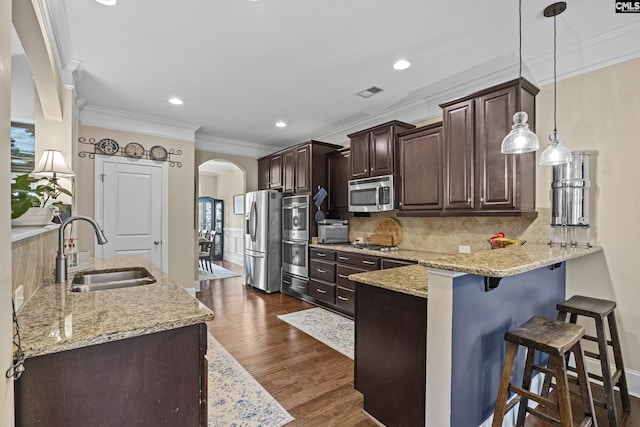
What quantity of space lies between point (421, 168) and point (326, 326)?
7.08 ft

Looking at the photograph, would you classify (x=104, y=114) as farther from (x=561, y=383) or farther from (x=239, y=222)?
(x=561, y=383)

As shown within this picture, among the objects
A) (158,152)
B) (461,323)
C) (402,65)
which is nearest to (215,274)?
(158,152)

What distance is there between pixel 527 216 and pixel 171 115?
461 cm

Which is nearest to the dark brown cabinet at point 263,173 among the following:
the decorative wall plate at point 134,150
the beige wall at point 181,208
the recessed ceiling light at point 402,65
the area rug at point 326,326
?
the beige wall at point 181,208

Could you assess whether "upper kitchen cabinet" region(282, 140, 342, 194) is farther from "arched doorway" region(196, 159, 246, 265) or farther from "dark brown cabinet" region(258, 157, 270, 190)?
"arched doorway" region(196, 159, 246, 265)

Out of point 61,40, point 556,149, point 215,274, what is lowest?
point 215,274

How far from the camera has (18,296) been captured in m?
1.15

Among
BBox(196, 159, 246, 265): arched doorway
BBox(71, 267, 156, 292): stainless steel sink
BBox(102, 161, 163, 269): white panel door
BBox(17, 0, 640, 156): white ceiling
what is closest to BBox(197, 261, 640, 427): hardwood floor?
BBox(71, 267, 156, 292): stainless steel sink

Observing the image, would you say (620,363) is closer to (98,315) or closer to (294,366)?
(294,366)

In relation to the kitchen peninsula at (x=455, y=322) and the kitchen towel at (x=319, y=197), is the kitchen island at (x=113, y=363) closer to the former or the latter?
the kitchen peninsula at (x=455, y=322)

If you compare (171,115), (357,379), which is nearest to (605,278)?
(357,379)

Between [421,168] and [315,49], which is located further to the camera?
[421,168]

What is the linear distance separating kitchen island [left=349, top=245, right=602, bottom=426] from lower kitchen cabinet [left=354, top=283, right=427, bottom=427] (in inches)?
0.4

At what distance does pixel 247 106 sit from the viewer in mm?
4039
